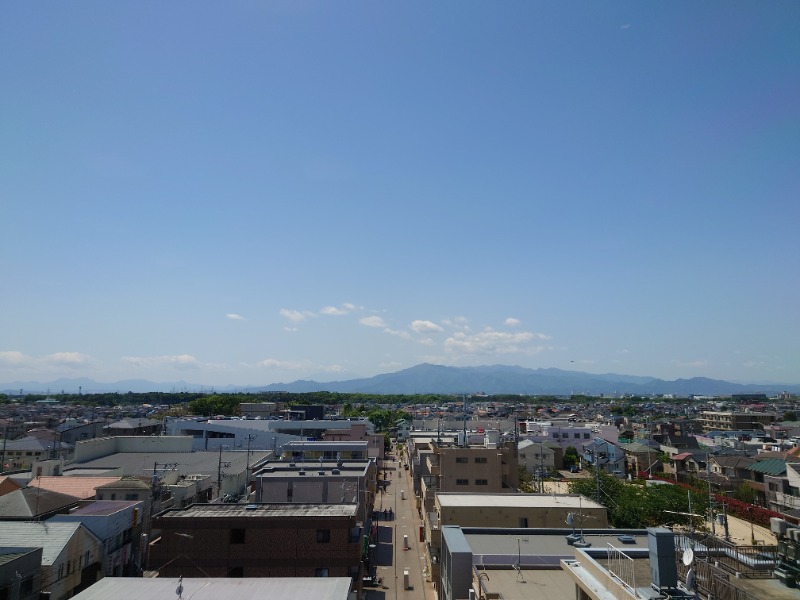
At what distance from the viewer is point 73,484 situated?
31406 mm

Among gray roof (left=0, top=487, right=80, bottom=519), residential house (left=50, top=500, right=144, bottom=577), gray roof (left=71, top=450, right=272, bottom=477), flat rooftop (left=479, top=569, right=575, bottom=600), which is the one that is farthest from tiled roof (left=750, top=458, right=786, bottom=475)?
gray roof (left=0, top=487, right=80, bottom=519)

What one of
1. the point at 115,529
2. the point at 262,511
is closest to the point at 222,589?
the point at 262,511

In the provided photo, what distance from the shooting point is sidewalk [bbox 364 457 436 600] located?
75.9ft

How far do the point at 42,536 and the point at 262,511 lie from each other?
8.43 m

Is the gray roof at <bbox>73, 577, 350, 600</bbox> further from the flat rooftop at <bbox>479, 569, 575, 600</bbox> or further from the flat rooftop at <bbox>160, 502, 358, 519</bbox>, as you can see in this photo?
the flat rooftop at <bbox>160, 502, 358, 519</bbox>

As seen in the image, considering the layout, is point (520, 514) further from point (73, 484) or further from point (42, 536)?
point (73, 484)

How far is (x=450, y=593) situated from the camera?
590 inches

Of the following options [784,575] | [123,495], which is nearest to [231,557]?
[123,495]

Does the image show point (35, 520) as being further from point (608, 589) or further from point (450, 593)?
point (608, 589)

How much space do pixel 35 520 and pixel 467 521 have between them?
18316 mm

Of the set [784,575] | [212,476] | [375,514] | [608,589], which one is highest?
[784,575]

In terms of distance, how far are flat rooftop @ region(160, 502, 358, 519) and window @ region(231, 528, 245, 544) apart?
1.73 feet

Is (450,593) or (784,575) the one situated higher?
(784,575)

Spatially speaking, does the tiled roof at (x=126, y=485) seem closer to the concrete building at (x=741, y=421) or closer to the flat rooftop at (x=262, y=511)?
the flat rooftop at (x=262, y=511)
